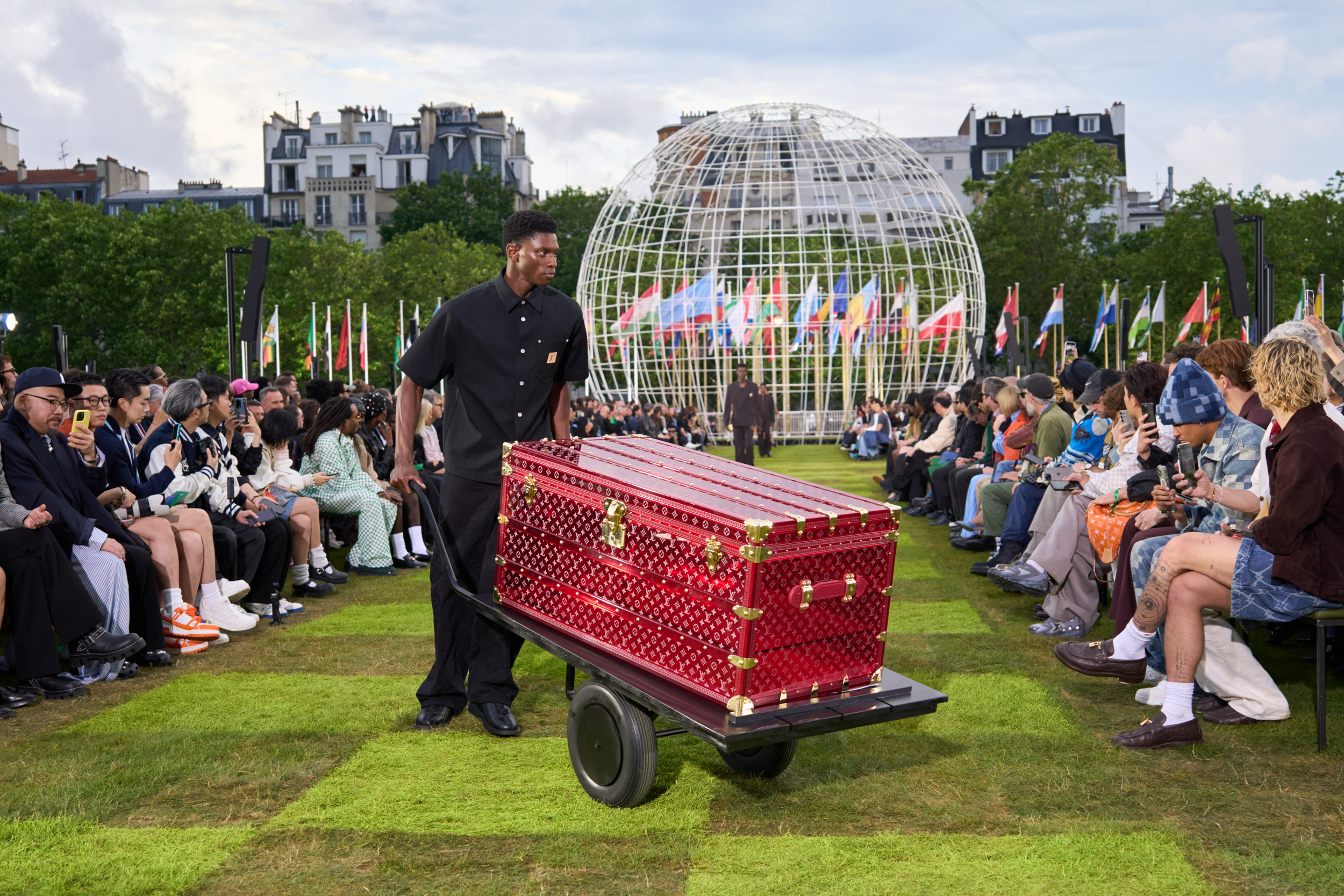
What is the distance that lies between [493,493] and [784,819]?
2.02 metres

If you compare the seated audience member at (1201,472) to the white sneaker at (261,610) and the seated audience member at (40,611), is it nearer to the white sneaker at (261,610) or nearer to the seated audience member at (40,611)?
the seated audience member at (40,611)

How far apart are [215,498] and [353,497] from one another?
1.96 metres

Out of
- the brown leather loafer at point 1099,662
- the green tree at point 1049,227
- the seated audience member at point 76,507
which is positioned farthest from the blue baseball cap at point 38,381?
the green tree at point 1049,227

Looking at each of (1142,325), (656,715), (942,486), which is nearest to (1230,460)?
(656,715)

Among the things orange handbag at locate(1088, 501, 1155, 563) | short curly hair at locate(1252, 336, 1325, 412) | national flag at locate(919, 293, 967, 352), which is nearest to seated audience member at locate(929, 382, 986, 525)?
orange handbag at locate(1088, 501, 1155, 563)

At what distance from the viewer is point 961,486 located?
1249 cm

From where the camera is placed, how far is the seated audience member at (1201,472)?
527 centimetres

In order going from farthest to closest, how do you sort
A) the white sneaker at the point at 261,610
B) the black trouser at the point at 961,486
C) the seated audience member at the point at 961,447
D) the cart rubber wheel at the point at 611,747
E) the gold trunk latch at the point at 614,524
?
1. the seated audience member at the point at 961,447
2. the black trouser at the point at 961,486
3. the white sneaker at the point at 261,610
4. the gold trunk latch at the point at 614,524
5. the cart rubber wheel at the point at 611,747

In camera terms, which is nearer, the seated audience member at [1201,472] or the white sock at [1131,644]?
the seated audience member at [1201,472]

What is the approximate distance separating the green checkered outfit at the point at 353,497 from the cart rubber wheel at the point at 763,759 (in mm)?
6145

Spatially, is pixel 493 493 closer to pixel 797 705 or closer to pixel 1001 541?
pixel 797 705

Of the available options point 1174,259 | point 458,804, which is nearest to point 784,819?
point 458,804

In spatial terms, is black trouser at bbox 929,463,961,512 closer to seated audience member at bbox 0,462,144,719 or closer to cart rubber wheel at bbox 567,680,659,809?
cart rubber wheel at bbox 567,680,659,809

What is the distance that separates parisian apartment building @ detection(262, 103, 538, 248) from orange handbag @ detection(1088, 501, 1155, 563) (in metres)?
78.3
